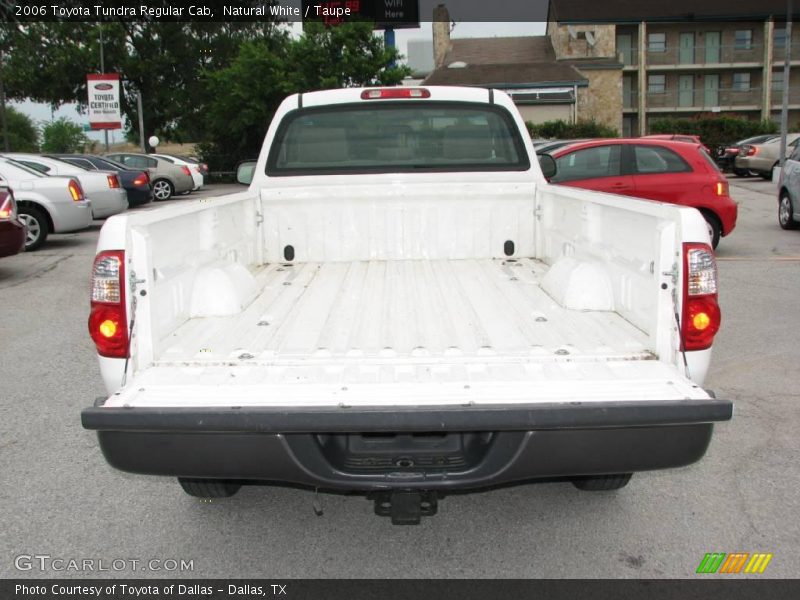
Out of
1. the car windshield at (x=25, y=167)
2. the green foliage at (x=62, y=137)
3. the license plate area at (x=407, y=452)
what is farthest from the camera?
the green foliage at (x=62, y=137)

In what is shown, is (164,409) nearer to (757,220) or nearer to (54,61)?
(757,220)

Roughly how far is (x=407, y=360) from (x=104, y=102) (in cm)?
3887

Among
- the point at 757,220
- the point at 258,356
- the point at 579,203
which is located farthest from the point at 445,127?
the point at 757,220

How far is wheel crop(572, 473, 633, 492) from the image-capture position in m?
3.68

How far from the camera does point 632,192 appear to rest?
11.2 metres

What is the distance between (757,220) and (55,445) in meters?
14.8

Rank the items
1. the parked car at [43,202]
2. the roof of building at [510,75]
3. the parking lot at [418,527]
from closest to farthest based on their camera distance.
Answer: the parking lot at [418,527] < the parked car at [43,202] < the roof of building at [510,75]

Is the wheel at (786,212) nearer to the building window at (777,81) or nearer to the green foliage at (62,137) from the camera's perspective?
the building window at (777,81)

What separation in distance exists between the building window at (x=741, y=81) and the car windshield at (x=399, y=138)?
52730 mm

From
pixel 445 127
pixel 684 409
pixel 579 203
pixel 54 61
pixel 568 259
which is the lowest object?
pixel 684 409

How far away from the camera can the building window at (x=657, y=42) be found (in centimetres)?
5191

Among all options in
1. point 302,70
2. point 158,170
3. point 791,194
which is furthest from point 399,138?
point 302,70

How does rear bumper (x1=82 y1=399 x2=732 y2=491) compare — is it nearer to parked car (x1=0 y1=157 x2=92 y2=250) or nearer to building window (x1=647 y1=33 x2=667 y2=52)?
parked car (x1=0 y1=157 x2=92 y2=250)
